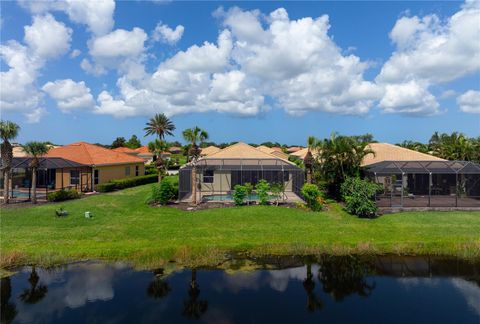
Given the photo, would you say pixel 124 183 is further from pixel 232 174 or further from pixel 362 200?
pixel 362 200

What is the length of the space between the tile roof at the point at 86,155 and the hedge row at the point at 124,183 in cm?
262

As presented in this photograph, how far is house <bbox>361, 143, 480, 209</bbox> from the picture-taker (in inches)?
909

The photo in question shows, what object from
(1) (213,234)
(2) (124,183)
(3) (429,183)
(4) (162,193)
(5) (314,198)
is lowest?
(1) (213,234)

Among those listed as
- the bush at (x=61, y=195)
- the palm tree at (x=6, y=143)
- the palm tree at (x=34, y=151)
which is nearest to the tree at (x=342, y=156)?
the bush at (x=61, y=195)

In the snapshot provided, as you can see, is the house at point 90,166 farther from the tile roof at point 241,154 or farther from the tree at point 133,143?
the tree at point 133,143

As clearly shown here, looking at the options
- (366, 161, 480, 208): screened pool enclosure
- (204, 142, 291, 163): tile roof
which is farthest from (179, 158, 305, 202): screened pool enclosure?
(366, 161, 480, 208): screened pool enclosure

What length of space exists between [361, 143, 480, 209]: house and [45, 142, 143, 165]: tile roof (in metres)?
26.8

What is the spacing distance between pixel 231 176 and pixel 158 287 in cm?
1987

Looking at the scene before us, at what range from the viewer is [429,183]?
22.4m

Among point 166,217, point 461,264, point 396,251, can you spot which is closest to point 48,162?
point 166,217

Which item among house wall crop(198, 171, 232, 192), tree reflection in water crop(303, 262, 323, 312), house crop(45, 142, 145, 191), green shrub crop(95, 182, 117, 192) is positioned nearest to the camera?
tree reflection in water crop(303, 262, 323, 312)

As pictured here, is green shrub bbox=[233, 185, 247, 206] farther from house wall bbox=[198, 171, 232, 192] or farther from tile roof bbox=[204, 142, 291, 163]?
tile roof bbox=[204, 142, 291, 163]

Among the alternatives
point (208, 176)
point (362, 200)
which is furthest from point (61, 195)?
point (362, 200)

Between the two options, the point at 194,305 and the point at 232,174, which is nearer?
the point at 194,305
